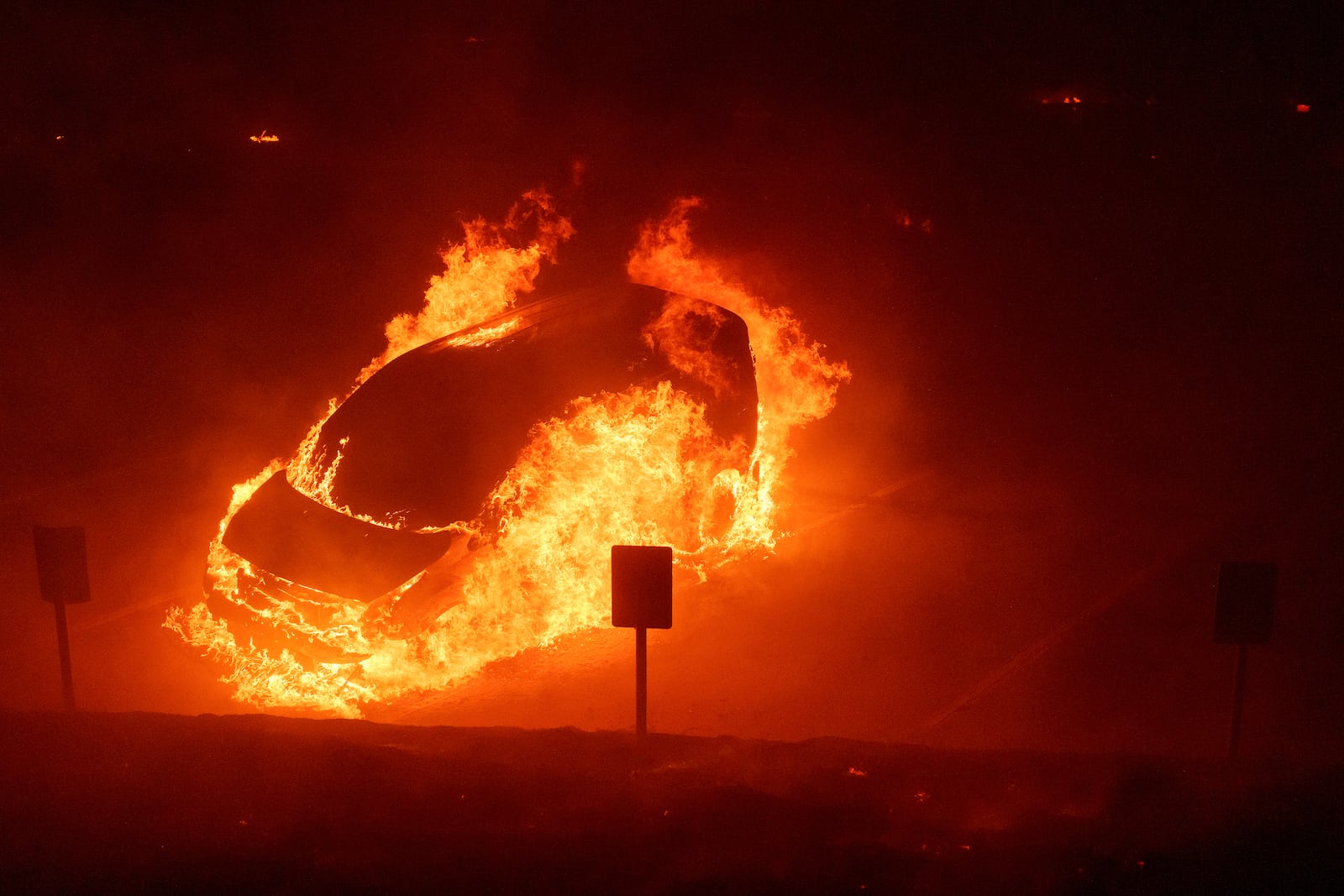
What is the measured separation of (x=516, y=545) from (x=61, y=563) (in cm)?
260

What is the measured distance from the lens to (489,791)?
13.0 feet

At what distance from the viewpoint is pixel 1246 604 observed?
4516 mm

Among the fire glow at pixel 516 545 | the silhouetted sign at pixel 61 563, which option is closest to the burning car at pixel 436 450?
the fire glow at pixel 516 545

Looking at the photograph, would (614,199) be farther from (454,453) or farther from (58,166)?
(454,453)

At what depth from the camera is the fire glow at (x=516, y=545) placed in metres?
5.33

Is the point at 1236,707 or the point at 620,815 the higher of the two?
the point at 1236,707

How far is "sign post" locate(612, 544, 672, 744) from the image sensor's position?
4551 millimetres

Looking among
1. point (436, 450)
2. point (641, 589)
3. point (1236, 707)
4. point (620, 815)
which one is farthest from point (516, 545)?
point (1236, 707)

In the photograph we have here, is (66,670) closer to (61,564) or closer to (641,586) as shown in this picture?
(61,564)

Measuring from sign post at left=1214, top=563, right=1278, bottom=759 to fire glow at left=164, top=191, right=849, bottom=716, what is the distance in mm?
3536

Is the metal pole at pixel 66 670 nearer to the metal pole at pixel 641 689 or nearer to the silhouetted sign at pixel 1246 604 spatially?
the metal pole at pixel 641 689

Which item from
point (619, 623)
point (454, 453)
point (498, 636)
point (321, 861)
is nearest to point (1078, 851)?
point (619, 623)

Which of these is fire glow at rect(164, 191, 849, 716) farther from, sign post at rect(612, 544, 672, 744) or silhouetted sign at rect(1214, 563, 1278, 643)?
silhouetted sign at rect(1214, 563, 1278, 643)

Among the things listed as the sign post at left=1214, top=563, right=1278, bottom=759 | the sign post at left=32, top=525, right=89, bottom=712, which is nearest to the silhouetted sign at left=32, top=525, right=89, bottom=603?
the sign post at left=32, top=525, right=89, bottom=712
